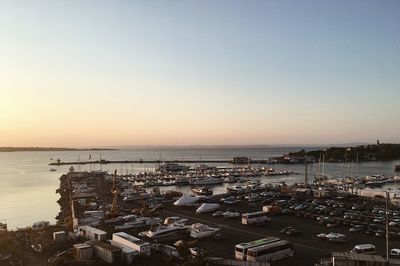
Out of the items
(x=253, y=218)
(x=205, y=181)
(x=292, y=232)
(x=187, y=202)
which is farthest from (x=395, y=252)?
(x=205, y=181)

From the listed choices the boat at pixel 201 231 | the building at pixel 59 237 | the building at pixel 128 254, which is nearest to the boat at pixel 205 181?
the boat at pixel 201 231

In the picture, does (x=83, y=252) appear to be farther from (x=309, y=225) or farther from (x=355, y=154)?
(x=355, y=154)

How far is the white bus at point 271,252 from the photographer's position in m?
9.73

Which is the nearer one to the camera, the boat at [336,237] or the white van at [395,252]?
the white van at [395,252]

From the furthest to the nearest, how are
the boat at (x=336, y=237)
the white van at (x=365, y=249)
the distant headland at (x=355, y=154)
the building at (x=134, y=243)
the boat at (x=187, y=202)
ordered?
the distant headland at (x=355, y=154)
the boat at (x=187, y=202)
the boat at (x=336, y=237)
the building at (x=134, y=243)
the white van at (x=365, y=249)

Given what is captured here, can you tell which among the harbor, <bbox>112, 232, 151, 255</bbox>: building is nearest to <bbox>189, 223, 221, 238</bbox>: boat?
the harbor

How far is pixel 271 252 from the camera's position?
393 inches

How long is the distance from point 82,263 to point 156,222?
4924 mm

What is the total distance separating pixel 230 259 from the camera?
9.98 meters

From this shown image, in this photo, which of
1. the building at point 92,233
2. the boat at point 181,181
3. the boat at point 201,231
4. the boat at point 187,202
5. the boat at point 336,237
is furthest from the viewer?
the boat at point 181,181

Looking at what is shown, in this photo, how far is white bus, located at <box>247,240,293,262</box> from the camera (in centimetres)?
973

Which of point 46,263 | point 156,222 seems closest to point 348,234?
point 156,222

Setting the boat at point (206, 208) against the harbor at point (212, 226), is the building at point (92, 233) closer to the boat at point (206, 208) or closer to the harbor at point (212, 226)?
the harbor at point (212, 226)

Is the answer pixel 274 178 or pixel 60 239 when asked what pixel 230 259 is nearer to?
pixel 60 239
